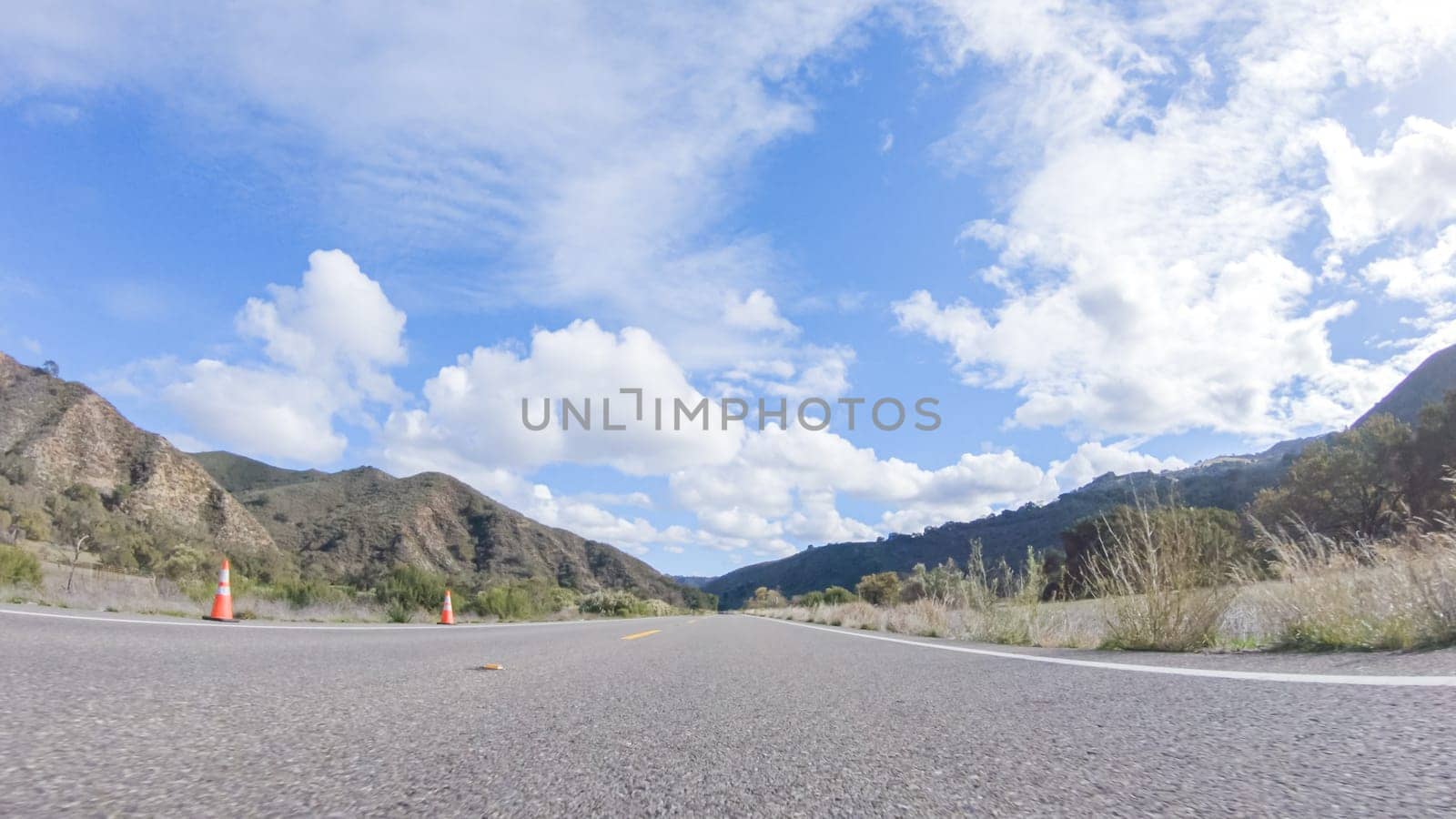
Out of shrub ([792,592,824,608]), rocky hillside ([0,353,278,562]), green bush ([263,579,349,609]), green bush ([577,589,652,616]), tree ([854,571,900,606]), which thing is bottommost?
shrub ([792,592,824,608])

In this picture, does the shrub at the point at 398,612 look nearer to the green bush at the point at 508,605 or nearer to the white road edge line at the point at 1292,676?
the green bush at the point at 508,605

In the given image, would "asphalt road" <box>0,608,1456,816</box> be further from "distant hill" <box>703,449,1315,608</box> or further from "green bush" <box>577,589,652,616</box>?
"distant hill" <box>703,449,1315,608</box>

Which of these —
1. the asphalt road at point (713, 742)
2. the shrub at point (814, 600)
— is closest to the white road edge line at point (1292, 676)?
the asphalt road at point (713, 742)

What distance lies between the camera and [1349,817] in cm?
137

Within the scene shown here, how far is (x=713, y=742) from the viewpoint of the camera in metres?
2.37

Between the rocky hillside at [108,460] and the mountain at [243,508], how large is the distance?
0.09m

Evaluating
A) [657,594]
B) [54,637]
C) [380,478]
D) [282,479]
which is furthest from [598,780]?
[282,479]

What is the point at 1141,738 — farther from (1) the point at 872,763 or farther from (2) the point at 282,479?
(2) the point at 282,479

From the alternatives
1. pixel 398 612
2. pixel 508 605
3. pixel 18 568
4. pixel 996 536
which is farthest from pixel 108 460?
pixel 996 536

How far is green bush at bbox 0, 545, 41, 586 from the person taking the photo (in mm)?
10406

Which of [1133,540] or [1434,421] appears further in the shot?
[1434,421]

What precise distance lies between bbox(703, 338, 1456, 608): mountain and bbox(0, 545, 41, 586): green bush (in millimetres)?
47986

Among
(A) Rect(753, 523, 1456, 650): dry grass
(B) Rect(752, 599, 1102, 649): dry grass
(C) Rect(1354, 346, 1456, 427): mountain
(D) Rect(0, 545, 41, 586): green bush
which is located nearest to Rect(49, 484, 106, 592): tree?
(D) Rect(0, 545, 41, 586): green bush

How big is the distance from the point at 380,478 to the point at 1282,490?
66.6m
